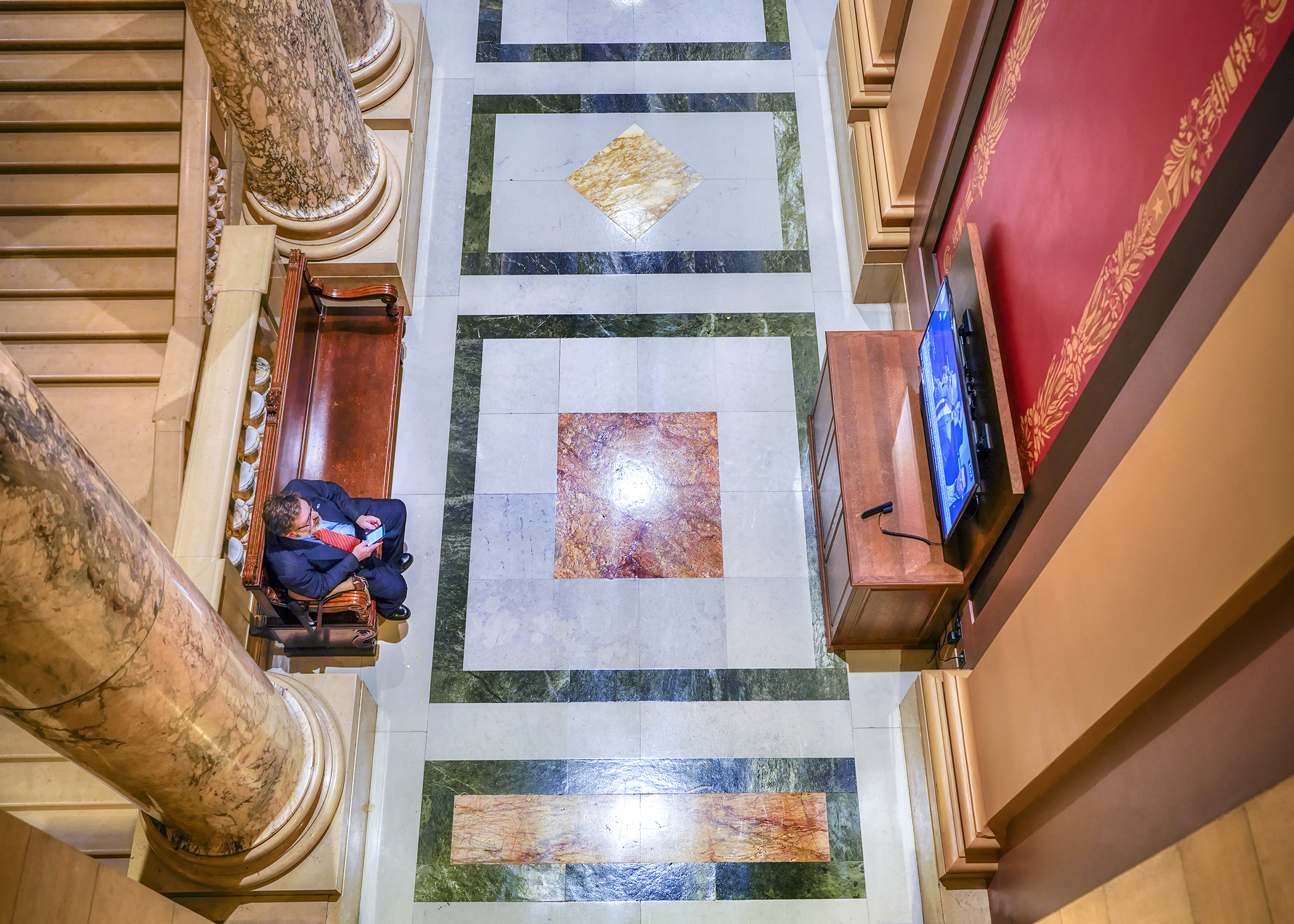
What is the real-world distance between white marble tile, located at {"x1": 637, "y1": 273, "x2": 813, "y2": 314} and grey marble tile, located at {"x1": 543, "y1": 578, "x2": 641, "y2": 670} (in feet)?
5.93

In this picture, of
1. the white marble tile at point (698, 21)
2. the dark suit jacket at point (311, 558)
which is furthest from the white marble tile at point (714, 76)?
the dark suit jacket at point (311, 558)

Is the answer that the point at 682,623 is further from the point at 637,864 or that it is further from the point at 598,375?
the point at 598,375

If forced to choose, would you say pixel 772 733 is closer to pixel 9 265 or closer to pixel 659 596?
pixel 659 596

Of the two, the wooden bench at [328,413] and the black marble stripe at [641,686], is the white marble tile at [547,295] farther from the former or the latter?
the black marble stripe at [641,686]

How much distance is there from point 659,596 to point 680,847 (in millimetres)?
1243

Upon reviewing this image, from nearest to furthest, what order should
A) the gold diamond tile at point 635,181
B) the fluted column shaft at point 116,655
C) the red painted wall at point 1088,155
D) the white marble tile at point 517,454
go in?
the fluted column shaft at point 116,655 < the red painted wall at point 1088,155 < the white marble tile at point 517,454 < the gold diamond tile at point 635,181

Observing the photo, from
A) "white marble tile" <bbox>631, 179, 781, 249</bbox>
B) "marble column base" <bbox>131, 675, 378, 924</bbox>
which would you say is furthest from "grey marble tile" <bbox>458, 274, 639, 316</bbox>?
"marble column base" <bbox>131, 675, 378, 924</bbox>

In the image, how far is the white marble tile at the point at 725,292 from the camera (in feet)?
18.9

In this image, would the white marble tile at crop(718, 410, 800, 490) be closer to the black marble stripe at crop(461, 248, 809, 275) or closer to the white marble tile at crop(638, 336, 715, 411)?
the white marble tile at crop(638, 336, 715, 411)

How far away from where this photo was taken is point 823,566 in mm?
4988

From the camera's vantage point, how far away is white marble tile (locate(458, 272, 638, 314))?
5754mm

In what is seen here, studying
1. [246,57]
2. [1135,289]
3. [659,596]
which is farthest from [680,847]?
[246,57]

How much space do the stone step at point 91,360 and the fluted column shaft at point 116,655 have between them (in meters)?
2.62

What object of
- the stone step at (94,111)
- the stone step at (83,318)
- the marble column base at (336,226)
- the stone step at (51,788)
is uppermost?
the stone step at (94,111)
